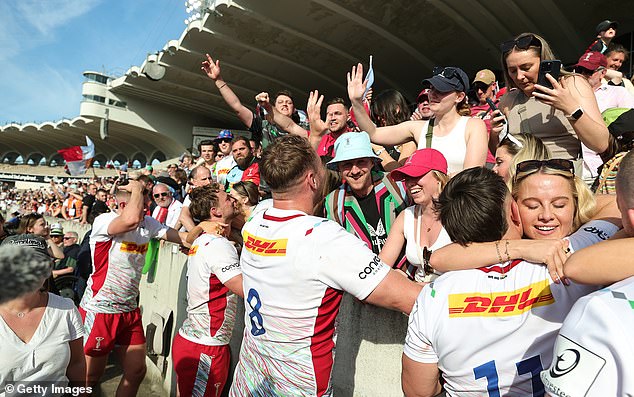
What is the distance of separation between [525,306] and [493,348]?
20 centimetres

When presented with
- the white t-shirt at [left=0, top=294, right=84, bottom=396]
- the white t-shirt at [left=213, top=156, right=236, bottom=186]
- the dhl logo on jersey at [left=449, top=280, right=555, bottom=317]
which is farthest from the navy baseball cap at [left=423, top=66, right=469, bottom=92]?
the white t-shirt at [left=213, top=156, right=236, bottom=186]

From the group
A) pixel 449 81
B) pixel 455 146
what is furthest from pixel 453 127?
pixel 449 81

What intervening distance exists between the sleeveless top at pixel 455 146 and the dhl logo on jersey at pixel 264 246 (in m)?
1.61

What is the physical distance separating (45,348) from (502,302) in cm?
253

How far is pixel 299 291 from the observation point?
6.91ft

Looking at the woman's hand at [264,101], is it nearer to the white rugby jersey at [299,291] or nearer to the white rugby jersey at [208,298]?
the white rugby jersey at [208,298]

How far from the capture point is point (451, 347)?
1632 mm

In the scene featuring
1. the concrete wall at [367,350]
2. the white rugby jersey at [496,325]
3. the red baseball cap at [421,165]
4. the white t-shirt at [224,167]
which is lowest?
the concrete wall at [367,350]

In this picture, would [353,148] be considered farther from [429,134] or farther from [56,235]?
[56,235]

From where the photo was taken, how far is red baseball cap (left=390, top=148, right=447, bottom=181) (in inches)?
106

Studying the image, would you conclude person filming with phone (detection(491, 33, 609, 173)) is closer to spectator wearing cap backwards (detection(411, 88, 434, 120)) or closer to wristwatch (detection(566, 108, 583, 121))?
wristwatch (detection(566, 108, 583, 121))

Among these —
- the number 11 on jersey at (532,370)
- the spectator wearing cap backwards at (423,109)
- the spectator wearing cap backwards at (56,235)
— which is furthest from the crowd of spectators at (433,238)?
the spectator wearing cap backwards at (56,235)

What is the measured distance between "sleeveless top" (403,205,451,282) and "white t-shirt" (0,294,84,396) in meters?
2.18

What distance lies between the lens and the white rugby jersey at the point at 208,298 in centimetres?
339
